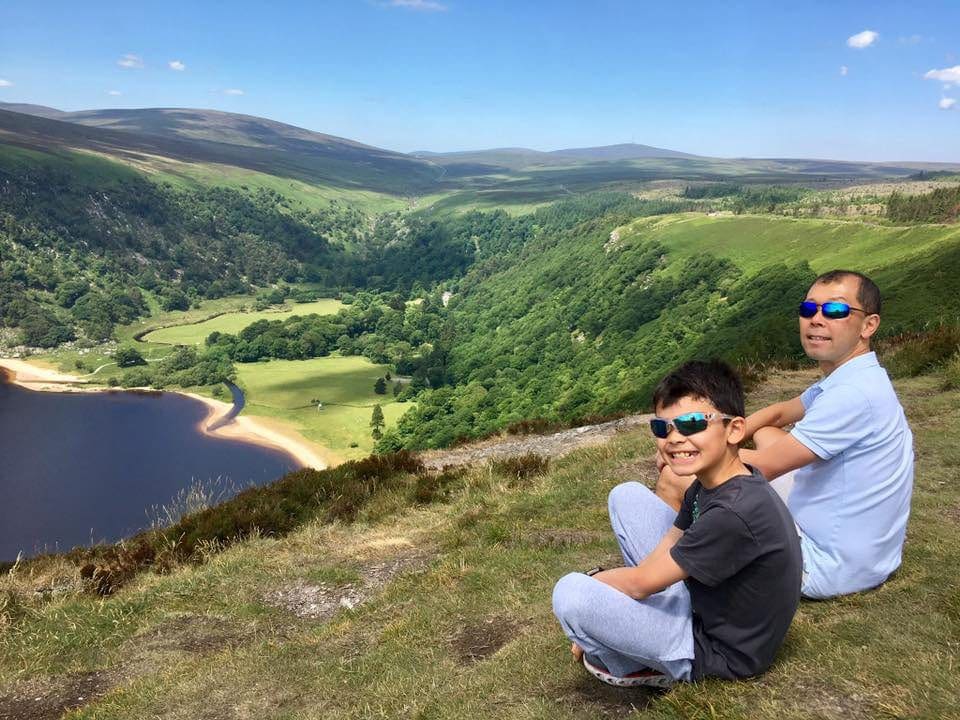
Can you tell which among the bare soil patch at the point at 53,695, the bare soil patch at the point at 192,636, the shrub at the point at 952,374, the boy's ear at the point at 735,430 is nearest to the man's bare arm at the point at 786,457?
the boy's ear at the point at 735,430

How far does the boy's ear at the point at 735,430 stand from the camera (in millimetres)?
3607

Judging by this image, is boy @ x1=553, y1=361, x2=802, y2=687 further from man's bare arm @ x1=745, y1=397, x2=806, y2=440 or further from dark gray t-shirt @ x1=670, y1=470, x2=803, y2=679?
man's bare arm @ x1=745, y1=397, x2=806, y2=440

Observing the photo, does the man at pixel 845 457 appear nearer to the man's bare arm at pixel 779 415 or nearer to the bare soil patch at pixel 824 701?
the man's bare arm at pixel 779 415

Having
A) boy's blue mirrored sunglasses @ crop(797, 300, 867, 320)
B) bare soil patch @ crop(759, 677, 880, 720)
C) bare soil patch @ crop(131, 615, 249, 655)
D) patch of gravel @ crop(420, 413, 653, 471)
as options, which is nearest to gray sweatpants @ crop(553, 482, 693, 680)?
bare soil patch @ crop(759, 677, 880, 720)

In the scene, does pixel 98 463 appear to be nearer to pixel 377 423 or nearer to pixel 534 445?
pixel 377 423

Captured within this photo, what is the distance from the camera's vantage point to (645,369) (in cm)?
7831

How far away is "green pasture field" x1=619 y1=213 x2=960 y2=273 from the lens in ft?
204

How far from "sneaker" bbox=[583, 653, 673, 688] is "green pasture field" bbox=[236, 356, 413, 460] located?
3121 inches

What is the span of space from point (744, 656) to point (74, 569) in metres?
11.3

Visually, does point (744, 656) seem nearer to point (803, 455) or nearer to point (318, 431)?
point (803, 455)

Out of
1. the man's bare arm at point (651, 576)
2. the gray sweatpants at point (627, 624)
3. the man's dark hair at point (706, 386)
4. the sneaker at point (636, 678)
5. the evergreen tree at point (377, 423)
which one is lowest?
the evergreen tree at point (377, 423)

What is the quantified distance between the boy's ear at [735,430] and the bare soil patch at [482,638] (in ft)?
11.0

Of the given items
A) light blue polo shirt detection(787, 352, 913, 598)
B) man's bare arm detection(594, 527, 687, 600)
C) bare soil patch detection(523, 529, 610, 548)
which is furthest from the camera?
bare soil patch detection(523, 529, 610, 548)

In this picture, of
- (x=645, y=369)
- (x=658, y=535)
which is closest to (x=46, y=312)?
(x=645, y=369)
